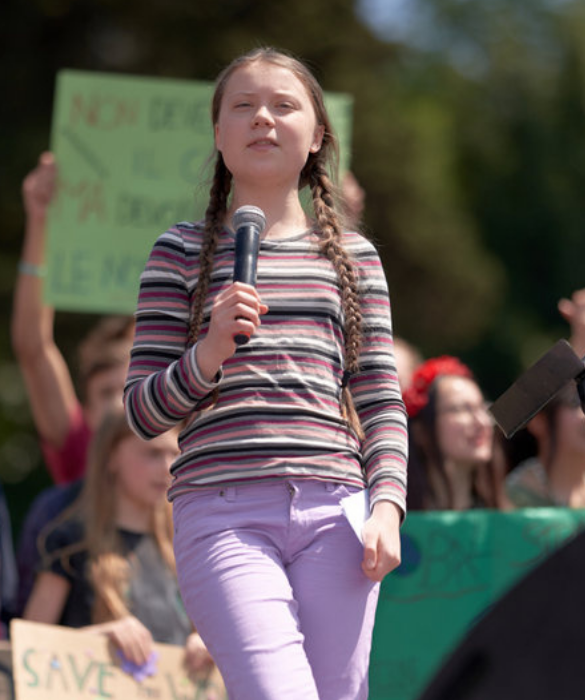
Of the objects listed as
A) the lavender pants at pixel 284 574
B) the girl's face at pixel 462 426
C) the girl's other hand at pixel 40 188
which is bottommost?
the lavender pants at pixel 284 574

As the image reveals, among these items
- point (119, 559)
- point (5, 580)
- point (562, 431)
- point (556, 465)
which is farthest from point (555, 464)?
point (5, 580)

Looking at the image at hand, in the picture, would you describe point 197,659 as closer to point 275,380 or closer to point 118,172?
point 275,380

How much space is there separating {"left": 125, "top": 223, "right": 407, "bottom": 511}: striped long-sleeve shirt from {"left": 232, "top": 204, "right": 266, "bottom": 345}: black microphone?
147mm

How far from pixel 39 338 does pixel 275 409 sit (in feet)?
9.91

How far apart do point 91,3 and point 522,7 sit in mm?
16229

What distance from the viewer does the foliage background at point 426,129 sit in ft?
51.4

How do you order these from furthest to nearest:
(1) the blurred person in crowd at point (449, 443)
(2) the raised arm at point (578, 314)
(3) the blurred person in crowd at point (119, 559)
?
(1) the blurred person in crowd at point (449, 443)
(3) the blurred person in crowd at point (119, 559)
(2) the raised arm at point (578, 314)

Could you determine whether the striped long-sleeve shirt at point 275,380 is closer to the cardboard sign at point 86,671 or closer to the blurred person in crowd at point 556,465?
the cardboard sign at point 86,671

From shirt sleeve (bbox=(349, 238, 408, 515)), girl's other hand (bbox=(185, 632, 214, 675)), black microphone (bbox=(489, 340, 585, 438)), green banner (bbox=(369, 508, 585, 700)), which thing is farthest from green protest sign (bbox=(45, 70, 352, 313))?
black microphone (bbox=(489, 340, 585, 438))

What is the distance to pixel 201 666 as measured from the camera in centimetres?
440

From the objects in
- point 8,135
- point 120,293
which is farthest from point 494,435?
point 8,135

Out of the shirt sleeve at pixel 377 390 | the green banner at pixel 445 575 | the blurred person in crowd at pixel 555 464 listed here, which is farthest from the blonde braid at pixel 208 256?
the blurred person in crowd at pixel 555 464

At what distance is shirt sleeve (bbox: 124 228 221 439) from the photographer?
2.70 metres

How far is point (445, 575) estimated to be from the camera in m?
4.94
